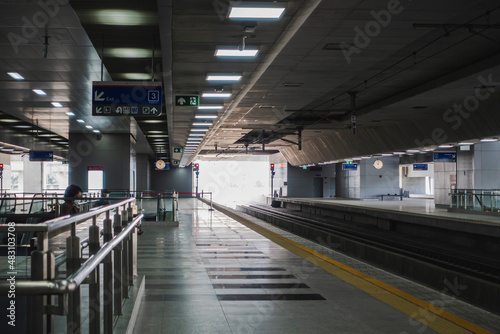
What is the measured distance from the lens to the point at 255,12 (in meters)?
8.48

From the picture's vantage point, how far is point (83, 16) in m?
10.1

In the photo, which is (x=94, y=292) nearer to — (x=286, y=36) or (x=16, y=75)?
(x=286, y=36)

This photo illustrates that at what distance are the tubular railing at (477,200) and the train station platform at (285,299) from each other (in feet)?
46.4

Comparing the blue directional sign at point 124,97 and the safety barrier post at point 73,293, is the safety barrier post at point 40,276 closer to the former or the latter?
the safety barrier post at point 73,293

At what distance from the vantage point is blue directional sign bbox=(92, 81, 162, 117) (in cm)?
1148

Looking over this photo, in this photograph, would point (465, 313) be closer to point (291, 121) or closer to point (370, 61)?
point (370, 61)

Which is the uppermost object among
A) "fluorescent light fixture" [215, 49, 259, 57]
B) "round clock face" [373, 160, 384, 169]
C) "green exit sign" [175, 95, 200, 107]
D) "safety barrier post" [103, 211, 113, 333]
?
"fluorescent light fixture" [215, 49, 259, 57]

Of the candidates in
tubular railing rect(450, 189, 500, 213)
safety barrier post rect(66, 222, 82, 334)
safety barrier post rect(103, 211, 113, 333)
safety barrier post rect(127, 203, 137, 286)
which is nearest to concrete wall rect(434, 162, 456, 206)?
tubular railing rect(450, 189, 500, 213)

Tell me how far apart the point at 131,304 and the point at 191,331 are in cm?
70

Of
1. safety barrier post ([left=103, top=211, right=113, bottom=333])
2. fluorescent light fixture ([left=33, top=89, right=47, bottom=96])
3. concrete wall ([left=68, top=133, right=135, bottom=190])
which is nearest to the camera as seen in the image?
safety barrier post ([left=103, top=211, right=113, bottom=333])

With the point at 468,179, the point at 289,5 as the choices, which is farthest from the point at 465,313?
the point at 468,179

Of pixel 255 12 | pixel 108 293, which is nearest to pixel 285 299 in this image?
pixel 108 293

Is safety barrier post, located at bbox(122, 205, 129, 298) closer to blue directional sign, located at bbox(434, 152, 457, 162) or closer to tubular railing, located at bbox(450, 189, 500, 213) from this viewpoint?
tubular railing, located at bbox(450, 189, 500, 213)

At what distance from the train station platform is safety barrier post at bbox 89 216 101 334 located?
2031 mm
